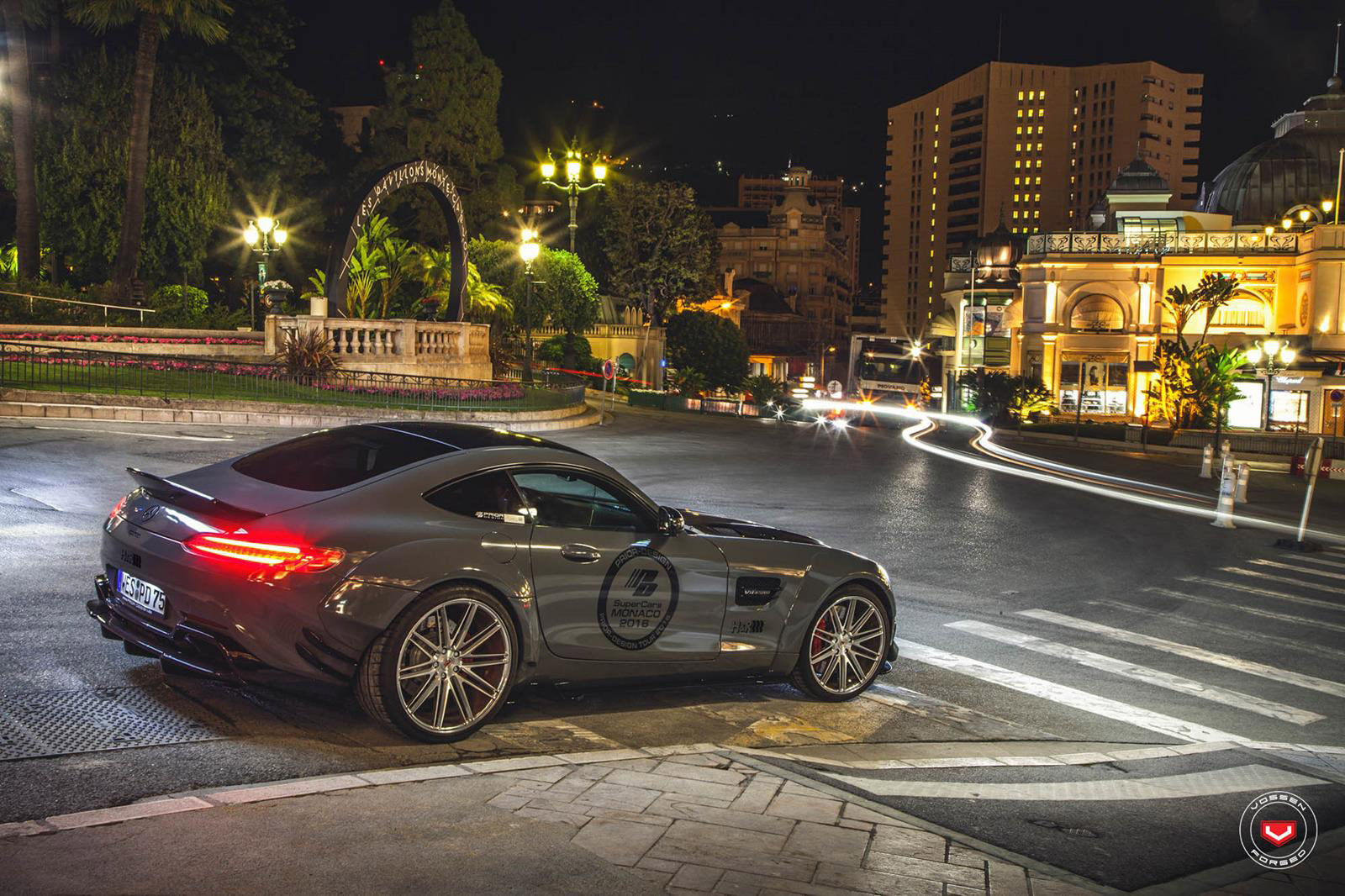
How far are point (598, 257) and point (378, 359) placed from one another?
48888 millimetres

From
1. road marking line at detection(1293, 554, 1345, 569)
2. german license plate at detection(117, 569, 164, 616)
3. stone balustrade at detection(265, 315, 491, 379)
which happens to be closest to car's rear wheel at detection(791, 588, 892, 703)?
german license plate at detection(117, 569, 164, 616)

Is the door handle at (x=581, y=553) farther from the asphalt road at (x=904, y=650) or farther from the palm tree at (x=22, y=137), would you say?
the palm tree at (x=22, y=137)

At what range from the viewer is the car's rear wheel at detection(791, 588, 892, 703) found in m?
7.09

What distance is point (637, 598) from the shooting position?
20.5 feet

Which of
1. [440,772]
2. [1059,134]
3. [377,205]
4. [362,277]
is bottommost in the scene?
[440,772]

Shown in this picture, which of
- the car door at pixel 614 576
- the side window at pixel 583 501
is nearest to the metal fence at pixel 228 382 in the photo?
the side window at pixel 583 501

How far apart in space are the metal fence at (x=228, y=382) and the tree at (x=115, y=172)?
1975 centimetres

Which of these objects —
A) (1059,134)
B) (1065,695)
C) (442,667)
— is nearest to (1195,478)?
(1065,695)

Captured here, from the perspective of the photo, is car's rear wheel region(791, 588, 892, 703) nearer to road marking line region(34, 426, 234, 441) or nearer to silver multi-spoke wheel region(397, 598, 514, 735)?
silver multi-spoke wheel region(397, 598, 514, 735)

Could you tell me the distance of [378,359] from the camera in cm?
3083

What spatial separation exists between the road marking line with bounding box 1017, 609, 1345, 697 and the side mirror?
197 inches

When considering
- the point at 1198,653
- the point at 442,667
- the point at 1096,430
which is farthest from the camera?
the point at 1096,430

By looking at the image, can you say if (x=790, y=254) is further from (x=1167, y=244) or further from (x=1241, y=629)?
(x=1241, y=629)

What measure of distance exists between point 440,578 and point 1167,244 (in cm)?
6164
